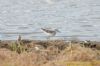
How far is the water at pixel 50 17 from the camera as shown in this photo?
1594 centimetres

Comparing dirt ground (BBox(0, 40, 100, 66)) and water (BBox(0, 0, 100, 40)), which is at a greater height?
water (BBox(0, 0, 100, 40))

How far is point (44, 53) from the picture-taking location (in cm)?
970

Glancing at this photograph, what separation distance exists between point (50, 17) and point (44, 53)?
31.7ft

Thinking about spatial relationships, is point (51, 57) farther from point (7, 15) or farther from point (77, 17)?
point (7, 15)

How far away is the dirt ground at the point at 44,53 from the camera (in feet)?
28.5

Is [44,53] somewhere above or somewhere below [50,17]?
below

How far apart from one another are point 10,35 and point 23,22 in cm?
321

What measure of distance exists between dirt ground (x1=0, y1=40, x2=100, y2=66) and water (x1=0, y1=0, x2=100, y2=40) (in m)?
3.85

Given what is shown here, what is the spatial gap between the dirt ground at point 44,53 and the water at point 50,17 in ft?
12.6

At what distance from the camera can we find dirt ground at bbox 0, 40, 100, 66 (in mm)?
8676

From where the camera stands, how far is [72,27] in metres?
16.9

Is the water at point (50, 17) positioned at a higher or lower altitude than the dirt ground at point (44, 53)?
higher

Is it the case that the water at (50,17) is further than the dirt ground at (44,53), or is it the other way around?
the water at (50,17)

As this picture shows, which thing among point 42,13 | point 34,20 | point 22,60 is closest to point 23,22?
point 34,20
